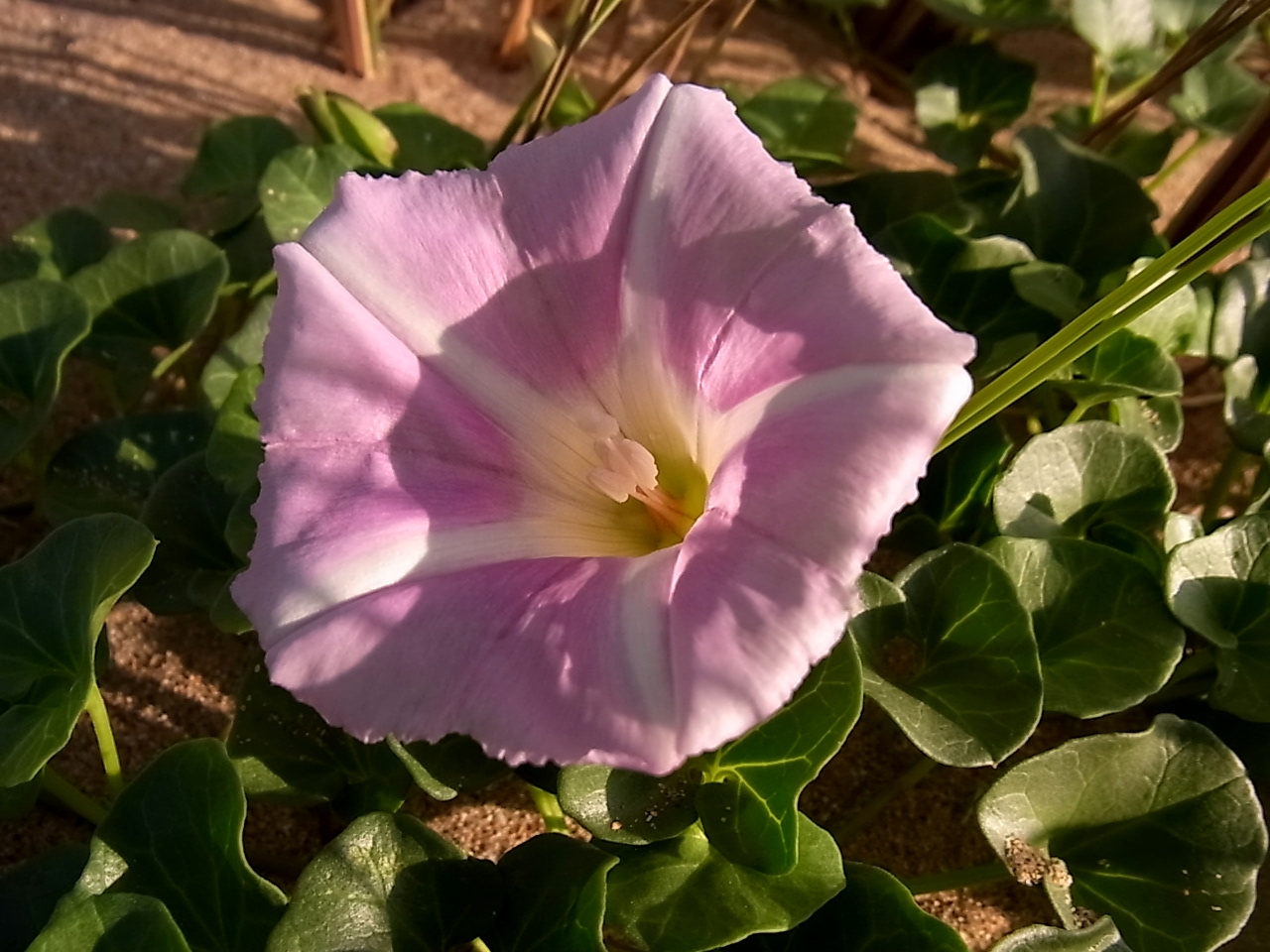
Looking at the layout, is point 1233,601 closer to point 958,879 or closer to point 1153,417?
point 1153,417

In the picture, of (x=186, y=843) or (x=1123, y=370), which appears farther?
(x=1123, y=370)

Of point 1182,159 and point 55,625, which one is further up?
point 1182,159

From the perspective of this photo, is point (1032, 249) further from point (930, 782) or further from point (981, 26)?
point (930, 782)

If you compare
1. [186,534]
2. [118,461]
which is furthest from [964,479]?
[118,461]

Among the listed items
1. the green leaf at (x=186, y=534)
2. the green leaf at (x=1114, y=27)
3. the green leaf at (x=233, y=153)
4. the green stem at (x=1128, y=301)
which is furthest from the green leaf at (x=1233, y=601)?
the green leaf at (x=233, y=153)

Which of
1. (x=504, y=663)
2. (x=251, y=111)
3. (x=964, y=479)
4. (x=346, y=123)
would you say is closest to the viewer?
(x=504, y=663)

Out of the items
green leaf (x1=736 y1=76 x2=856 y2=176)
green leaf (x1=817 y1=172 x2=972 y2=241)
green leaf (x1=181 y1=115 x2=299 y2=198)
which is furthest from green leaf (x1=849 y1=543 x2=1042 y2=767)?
green leaf (x1=181 y1=115 x2=299 y2=198)
